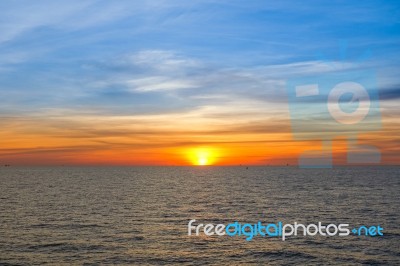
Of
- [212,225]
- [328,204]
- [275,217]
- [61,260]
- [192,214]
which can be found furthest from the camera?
[328,204]

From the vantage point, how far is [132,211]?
82.7 meters

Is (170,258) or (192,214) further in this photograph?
(192,214)

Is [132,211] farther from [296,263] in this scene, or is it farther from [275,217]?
[296,263]

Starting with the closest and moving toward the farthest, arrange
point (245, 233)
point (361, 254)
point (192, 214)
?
point (361, 254) < point (245, 233) < point (192, 214)

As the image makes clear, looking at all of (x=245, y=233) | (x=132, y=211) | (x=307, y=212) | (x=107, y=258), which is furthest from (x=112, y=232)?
(x=307, y=212)

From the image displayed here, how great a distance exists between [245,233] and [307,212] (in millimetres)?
26667

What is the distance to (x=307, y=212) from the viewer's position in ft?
266

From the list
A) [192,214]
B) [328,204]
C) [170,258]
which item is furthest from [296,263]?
[328,204]

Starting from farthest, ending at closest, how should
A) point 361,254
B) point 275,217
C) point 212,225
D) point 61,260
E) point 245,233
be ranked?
point 275,217 → point 212,225 → point 245,233 → point 361,254 → point 61,260

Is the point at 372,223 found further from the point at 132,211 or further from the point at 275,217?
the point at 132,211

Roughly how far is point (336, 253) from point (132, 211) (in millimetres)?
45358

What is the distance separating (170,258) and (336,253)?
61.2 feet

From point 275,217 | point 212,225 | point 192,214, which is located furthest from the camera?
point 192,214

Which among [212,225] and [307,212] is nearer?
[212,225]
